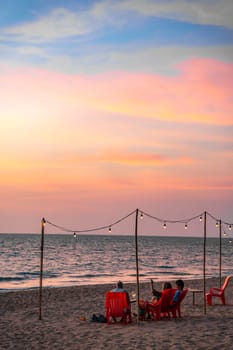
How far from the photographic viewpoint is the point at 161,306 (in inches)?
523

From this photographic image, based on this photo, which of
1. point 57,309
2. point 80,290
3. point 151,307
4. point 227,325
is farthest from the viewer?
point 80,290

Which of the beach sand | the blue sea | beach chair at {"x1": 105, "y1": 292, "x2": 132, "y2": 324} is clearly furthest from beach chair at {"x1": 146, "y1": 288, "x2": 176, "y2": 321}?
the blue sea

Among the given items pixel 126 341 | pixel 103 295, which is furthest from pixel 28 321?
Result: pixel 103 295

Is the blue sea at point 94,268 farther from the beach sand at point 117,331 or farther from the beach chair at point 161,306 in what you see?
the beach chair at point 161,306

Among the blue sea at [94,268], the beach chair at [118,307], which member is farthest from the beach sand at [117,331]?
the blue sea at [94,268]

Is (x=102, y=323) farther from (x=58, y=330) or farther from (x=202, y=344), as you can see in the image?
(x=202, y=344)

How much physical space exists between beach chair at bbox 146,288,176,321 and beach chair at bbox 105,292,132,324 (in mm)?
586

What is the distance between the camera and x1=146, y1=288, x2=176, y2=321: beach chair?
13.2 m

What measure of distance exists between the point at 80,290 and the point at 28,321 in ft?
39.7

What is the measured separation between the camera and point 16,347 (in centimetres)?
1059

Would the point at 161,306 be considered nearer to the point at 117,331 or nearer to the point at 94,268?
the point at 117,331

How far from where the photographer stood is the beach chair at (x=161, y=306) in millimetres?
13234

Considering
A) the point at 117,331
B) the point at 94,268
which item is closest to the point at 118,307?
the point at 117,331

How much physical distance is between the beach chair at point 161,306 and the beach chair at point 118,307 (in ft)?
1.92
